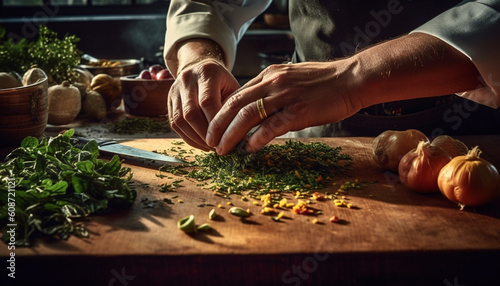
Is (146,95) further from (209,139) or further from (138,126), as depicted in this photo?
(209,139)

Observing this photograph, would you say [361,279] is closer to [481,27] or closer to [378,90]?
[378,90]

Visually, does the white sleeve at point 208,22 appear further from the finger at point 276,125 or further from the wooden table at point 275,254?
the wooden table at point 275,254

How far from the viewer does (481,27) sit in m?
1.17

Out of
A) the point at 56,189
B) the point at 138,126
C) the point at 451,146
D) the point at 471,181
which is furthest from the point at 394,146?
the point at 138,126

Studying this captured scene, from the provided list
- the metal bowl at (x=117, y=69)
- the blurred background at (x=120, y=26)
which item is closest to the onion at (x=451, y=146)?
the metal bowl at (x=117, y=69)

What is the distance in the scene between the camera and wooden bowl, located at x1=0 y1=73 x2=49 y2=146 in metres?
1.49

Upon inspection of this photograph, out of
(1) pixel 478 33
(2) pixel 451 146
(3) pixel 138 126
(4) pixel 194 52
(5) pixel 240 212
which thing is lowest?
(3) pixel 138 126

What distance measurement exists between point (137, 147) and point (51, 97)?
56cm

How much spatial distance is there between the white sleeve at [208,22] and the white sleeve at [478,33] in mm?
824

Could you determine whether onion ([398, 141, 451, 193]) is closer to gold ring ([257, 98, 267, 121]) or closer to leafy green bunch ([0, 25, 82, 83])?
gold ring ([257, 98, 267, 121])

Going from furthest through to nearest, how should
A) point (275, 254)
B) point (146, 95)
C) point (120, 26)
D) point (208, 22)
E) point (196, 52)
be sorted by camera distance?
point (120, 26)
point (146, 95)
point (208, 22)
point (196, 52)
point (275, 254)

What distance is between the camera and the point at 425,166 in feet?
3.72

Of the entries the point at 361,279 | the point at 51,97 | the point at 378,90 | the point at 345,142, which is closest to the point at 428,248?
the point at 361,279

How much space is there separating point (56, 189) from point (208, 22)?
977mm
